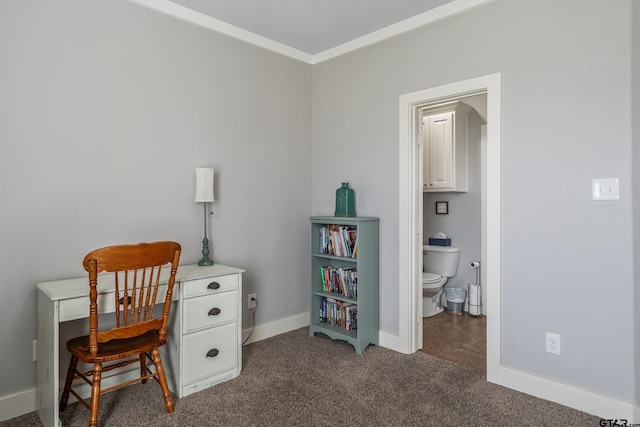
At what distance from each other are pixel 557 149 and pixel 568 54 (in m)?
0.54

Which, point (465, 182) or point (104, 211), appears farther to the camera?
point (465, 182)

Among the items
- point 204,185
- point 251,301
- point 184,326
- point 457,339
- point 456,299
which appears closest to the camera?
point 184,326

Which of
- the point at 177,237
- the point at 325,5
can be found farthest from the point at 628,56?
the point at 177,237

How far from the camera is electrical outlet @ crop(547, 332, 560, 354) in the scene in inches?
88.5

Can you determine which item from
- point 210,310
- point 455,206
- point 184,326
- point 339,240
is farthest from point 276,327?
point 455,206

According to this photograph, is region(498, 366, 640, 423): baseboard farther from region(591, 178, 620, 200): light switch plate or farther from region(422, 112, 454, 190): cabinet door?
region(422, 112, 454, 190): cabinet door

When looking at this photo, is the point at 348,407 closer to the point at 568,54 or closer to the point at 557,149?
the point at 557,149

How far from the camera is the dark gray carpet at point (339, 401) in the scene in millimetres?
2035

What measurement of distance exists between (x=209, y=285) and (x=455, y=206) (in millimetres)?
3054

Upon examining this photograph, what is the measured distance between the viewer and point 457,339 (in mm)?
3338

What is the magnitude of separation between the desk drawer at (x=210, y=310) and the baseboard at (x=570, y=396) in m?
1.78

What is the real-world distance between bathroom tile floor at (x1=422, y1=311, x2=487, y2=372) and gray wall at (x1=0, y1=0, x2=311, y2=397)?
1224 millimetres

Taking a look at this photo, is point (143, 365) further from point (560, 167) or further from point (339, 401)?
point (560, 167)

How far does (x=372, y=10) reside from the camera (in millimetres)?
2807
